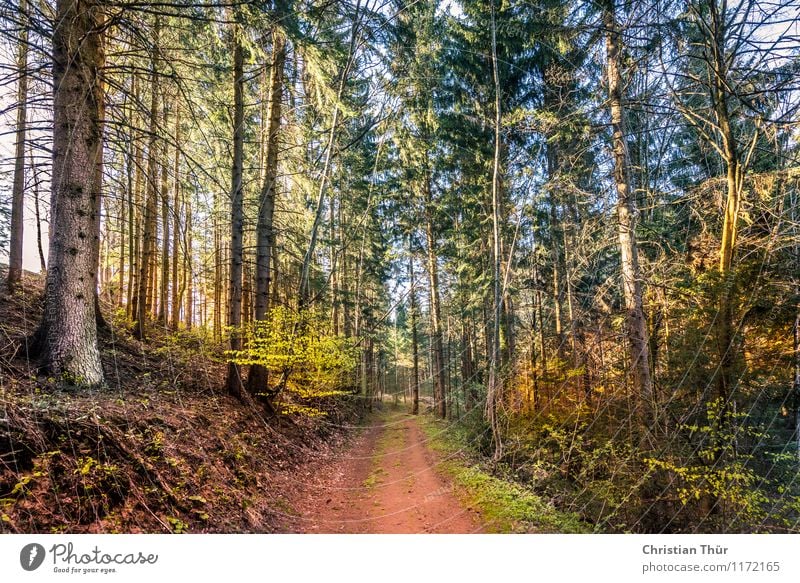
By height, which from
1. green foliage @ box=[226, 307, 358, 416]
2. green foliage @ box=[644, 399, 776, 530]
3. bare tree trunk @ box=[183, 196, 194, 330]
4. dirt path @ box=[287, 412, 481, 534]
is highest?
bare tree trunk @ box=[183, 196, 194, 330]

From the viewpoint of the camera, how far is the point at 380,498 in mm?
3180

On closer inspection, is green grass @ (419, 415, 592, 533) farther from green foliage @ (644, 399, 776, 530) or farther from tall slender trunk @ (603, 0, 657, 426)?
tall slender trunk @ (603, 0, 657, 426)

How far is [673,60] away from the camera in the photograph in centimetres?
263

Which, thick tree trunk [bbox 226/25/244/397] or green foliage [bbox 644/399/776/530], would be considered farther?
thick tree trunk [bbox 226/25/244/397]

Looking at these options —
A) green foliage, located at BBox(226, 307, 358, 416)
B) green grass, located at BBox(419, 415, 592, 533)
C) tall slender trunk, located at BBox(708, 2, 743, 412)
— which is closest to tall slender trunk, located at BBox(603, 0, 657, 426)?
tall slender trunk, located at BBox(708, 2, 743, 412)

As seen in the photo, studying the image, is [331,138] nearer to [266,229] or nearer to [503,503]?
[266,229]

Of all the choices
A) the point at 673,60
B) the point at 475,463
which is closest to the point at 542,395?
the point at 475,463

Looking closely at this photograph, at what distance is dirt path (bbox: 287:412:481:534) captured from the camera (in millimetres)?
2432

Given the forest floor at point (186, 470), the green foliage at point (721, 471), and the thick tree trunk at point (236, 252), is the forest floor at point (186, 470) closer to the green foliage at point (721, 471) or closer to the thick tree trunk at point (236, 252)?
the thick tree trunk at point (236, 252)

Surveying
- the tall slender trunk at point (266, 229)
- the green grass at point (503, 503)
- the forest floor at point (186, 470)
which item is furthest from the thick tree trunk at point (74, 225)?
the green grass at point (503, 503)

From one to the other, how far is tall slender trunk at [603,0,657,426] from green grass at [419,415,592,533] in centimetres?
159

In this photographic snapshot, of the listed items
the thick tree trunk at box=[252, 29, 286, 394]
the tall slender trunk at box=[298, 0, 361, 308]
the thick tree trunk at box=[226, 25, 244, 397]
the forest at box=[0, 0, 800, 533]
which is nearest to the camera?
Answer: the forest at box=[0, 0, 800, 533]
